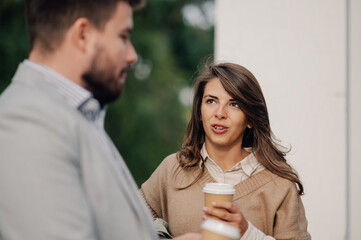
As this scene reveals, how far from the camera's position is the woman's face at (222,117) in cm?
247

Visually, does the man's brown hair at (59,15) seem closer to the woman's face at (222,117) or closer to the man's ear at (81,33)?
the man's ear at (81,33)

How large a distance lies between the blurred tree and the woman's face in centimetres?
679

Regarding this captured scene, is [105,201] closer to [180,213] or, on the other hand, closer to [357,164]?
[180,213]

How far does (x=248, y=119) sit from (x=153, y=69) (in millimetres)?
8972

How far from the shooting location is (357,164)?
357 centimetres

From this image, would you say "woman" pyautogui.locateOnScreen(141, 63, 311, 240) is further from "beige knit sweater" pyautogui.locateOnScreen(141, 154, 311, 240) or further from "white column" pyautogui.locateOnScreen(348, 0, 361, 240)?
"white column" pyautogui.locateOnScreen(348, 0, 361, 240)

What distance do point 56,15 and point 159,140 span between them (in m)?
9.72

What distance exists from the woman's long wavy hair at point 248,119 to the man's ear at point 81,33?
1249mm

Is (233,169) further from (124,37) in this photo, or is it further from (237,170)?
(124,37)

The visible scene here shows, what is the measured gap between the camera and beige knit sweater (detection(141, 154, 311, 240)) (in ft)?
7.77

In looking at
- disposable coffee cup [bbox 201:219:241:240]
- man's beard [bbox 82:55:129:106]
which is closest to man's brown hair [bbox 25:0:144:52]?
man's beard [bbox 82:55:129:106]

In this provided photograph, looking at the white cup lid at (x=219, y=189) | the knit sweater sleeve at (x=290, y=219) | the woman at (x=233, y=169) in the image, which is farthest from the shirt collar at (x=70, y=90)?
the knit sweater sleeve at (x=290, y=219)

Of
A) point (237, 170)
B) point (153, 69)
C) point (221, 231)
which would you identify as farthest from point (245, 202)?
point (153, 69)

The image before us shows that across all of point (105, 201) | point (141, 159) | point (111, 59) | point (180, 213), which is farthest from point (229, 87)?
point (141, 159)
